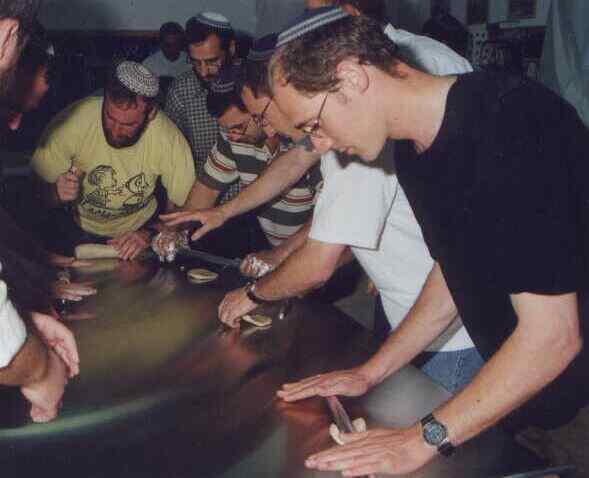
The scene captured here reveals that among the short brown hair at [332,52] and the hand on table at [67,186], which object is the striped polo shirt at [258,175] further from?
the short brown hair at [332,52]

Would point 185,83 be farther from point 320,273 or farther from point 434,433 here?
point 434,433

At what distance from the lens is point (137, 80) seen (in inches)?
104

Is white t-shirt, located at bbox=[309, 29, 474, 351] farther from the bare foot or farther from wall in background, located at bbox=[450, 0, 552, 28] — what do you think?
wall in background, located at bbox=[450, 0, 552, 28]

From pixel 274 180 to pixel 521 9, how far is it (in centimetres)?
231

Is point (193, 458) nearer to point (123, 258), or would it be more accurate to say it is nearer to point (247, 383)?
point (247, 383)

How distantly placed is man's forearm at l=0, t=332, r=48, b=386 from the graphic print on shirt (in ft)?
5.55

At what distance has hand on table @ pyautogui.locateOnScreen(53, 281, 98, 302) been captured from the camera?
1.93 metres

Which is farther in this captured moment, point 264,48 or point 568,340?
point 264,48

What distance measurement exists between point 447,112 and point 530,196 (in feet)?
0.71

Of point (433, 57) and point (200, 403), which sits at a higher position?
point (433, 57)

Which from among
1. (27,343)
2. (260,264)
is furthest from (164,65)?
(27,343)

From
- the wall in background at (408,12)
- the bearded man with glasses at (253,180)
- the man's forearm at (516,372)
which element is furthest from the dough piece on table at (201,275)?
the wall in background at (408,12)

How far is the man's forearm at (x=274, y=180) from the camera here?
7.90 ft

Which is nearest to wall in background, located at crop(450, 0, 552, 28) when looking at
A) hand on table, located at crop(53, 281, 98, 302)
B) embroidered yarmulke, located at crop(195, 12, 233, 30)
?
embroidered yarmulke, located at crop(195, 12, 233, 30)
